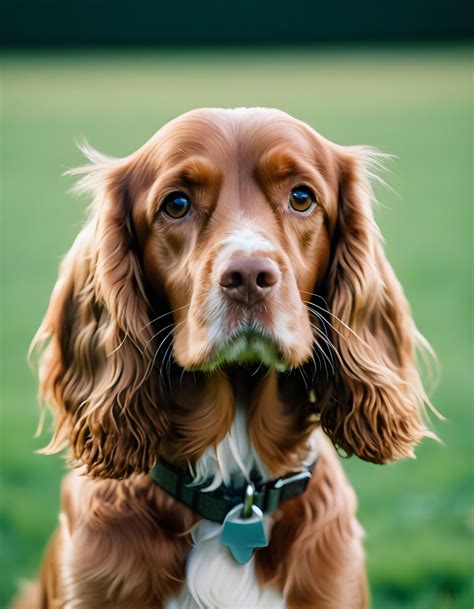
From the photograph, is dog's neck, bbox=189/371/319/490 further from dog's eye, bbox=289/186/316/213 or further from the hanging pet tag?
dog's eye, bbox=289/186/316/213

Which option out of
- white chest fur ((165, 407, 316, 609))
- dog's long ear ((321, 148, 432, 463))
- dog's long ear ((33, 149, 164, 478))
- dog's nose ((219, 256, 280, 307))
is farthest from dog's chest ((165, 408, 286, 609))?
dog's nose ((219, 256, 280, 307))

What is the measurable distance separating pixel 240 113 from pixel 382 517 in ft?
8.77

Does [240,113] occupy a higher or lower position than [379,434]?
higher

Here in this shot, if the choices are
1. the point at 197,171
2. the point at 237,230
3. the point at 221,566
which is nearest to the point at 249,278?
the point at 237,230

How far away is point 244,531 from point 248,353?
616 mm

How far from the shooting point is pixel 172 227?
9.50ft

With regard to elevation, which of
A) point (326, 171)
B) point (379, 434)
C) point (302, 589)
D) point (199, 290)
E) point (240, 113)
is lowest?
point (302, 589)

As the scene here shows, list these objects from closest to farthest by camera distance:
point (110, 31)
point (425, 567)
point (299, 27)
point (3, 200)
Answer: point (425, 567) < point (3, 200) < point (110, 31) < point (299, 27)

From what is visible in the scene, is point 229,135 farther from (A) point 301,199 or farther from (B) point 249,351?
(B) point 249,351

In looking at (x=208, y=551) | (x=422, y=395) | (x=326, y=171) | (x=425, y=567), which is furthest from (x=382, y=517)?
(x=326, y=171)

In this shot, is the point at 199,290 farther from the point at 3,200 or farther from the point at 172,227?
the point at 3,200

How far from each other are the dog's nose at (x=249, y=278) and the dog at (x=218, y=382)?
12 centimetres

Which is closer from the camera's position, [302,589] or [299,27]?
[302,589]

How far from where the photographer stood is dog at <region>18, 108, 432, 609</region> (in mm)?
2832
